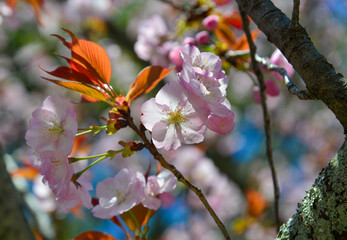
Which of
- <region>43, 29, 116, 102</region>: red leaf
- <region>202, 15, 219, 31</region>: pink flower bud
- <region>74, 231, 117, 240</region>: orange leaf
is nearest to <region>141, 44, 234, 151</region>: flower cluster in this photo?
<region>43, 29, 116, 102</region>: red leaf

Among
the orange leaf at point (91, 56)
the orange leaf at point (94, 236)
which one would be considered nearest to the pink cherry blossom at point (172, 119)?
the orange leaf at point (91, 56)

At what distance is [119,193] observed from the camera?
725mm

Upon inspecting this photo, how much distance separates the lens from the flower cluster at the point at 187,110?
0.58m

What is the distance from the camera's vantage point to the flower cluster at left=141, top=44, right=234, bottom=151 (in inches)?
22.9

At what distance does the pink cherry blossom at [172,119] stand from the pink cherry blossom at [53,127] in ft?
0.42

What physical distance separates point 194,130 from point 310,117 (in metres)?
3.89

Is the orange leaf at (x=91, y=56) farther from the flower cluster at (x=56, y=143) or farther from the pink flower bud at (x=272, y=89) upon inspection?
the pink flower bud at (x=272, y=89)

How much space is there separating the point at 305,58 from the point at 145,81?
291 millimetres

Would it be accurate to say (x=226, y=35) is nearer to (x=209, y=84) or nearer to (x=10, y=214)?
(x=209, y=84)

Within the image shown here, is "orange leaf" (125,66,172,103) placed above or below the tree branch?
above

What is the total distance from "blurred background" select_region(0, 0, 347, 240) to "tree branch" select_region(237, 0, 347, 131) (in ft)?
5.92

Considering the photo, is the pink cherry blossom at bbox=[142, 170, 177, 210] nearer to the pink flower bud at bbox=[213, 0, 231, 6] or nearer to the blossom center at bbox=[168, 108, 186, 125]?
the blossom center at bbox=[168, 108, 186, 125]

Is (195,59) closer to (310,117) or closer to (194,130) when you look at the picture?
(194,130)

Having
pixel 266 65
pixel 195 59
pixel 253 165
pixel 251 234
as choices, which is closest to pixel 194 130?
pixel 195 59
